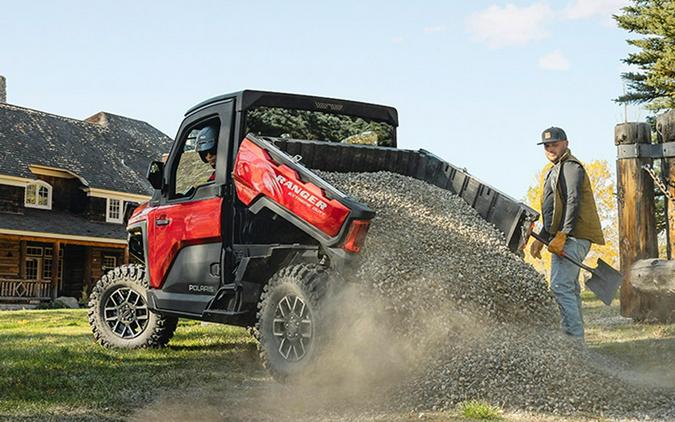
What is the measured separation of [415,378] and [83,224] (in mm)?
31035

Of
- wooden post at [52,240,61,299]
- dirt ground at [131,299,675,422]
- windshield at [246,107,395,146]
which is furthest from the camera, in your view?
wooden post at [52,240,61,299]

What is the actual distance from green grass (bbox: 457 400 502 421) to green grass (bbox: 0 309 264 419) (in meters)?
2.28

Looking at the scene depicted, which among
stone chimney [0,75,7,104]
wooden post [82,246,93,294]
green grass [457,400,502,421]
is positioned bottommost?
wooden post [82,246,93,294]

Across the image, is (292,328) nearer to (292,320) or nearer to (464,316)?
(292,320)

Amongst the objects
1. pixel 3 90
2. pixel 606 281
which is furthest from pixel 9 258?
pixel 606 281

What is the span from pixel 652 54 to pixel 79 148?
25.3m

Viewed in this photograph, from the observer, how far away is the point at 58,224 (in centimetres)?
3266

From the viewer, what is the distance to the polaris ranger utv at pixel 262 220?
5883mm

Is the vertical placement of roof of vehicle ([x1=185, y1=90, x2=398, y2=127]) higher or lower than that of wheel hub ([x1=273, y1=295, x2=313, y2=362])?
higher

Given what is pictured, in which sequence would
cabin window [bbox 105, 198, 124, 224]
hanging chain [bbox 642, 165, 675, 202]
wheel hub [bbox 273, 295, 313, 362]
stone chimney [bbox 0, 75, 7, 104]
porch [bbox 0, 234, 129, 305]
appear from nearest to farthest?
wheel hub [bbox 273, 295, 313, 362], hanging chain [bbox 642, 165, 675, 202], porch [bbox 0, 234, 129, 305], cabin window [bbox 105, 198, 124, 224], stone chimney [bbox 0, 75, 7, 104]

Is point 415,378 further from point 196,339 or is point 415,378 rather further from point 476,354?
point 196,339

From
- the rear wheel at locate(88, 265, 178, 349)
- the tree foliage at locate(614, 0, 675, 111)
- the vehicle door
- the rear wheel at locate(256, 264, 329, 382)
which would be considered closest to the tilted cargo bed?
the vehicle door

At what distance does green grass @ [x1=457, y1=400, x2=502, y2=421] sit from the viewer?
4.59m

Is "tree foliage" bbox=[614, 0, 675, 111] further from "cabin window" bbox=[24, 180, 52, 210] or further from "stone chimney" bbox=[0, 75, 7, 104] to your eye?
"stone chimney" bbox=[0, 75, 7, 104]
